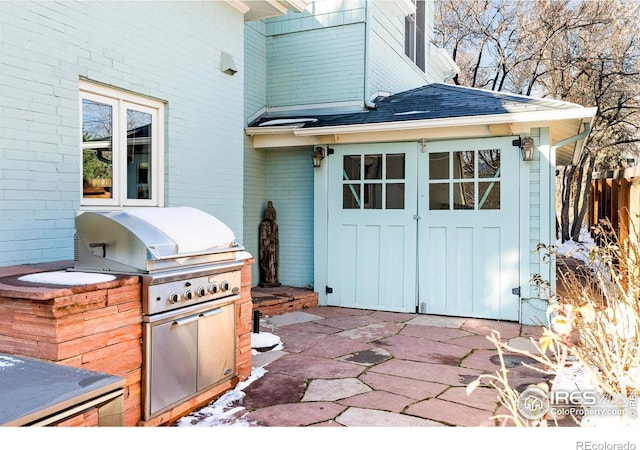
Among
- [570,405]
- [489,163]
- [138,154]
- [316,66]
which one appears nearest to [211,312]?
[138,154]

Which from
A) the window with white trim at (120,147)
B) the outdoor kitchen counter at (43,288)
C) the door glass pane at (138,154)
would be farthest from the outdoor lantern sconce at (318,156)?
the outdoor kitchen counter at (43,288)

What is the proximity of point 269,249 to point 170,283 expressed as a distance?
4.35 meters

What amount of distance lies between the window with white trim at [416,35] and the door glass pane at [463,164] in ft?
12.6

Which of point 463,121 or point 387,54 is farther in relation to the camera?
point 387,54

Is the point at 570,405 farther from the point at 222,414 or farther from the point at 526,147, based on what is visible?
the point at 526,147

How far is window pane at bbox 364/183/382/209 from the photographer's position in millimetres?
6676

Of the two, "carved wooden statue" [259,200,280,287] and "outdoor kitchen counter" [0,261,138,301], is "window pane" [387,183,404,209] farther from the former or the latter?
"outdoor kitchen counter" [0,261,138,301]

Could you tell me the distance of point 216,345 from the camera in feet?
11.4

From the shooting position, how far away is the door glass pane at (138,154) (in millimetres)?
4676

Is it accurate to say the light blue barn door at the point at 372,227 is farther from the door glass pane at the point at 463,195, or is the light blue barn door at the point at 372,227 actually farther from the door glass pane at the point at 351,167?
the door glass pane at the point at 463,195

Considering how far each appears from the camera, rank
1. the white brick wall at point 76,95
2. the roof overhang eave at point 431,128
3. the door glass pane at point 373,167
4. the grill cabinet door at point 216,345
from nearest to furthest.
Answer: the grill cabinet door at point 216,345, the white brick wall at point 76,95, the roof overhang eave at point 431,128, the door glass pane at point 373,167

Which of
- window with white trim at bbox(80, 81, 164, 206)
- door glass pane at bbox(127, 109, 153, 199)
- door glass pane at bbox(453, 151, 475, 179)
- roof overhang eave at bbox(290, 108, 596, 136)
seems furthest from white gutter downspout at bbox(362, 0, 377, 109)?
door glass pane at bbox(127, 109, 153, 199)
